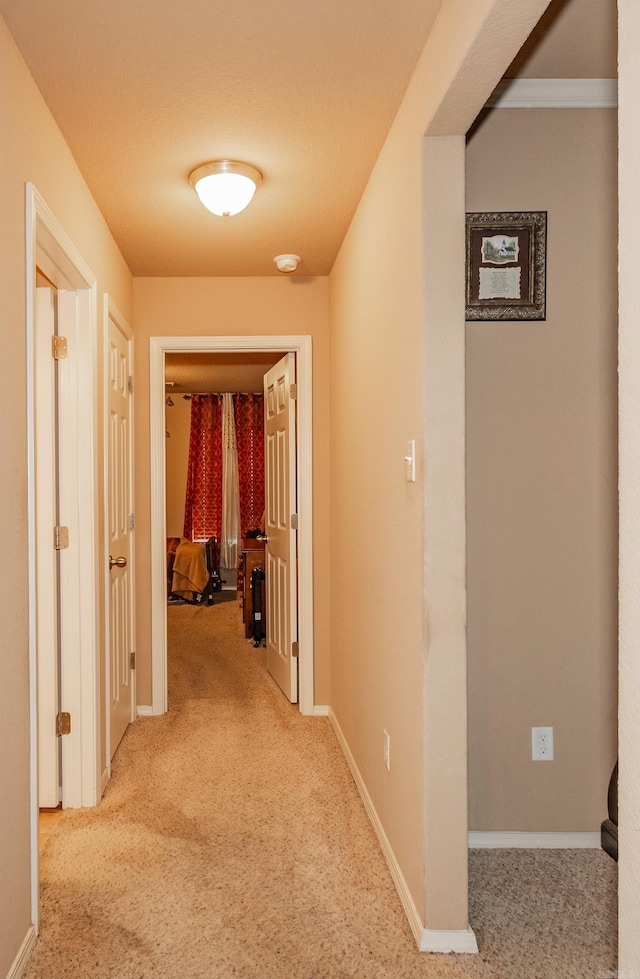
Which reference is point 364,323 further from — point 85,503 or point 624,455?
point 624,455

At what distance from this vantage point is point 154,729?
365 cm

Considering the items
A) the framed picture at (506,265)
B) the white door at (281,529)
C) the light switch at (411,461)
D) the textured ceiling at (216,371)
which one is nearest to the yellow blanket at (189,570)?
the textured ceiling at (216,371)

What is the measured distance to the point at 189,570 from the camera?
25.1 feet

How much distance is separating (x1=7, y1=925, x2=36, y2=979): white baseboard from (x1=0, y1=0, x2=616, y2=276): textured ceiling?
91.1 inches

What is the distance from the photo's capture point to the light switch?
1.97 metres

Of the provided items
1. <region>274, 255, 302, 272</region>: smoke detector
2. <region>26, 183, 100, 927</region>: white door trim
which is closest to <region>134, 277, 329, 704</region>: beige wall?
<region>274, 255, 302, 272</region>: smoke detector

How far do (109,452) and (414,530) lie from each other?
1701 millimetres

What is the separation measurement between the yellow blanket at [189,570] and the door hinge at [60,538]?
16.3ft

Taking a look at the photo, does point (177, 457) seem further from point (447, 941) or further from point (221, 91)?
point (447, 941)

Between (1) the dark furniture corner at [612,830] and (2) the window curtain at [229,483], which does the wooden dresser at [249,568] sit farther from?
(1) the dark furniture corner at [612,830]

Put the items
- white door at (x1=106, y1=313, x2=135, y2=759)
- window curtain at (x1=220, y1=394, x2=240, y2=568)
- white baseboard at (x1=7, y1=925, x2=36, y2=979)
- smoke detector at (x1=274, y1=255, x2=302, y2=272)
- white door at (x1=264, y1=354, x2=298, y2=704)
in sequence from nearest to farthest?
1. white baseboard at (x1=7, y1=925, x2=36, y2=979)
2. white door at (x1=106, y1=313, x2=135, y2=759)
3. smoke detector at (x1=274, y1=255, x2=302, y2=272)
4. white door at (x1=264, y1=354, x2=298, y2=704)
5. window curtain at (x1=220, y1=394, x2=240, y2=568)

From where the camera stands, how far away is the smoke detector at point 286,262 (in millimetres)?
3422

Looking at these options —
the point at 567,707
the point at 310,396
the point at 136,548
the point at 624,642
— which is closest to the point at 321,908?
the point at 567,707

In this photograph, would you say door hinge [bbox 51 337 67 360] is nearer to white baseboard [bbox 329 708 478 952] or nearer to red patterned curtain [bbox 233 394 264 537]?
white baseboard [bbox 329 708 478 952]
